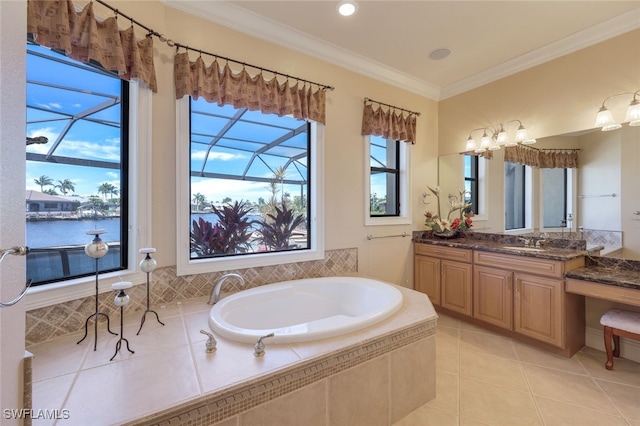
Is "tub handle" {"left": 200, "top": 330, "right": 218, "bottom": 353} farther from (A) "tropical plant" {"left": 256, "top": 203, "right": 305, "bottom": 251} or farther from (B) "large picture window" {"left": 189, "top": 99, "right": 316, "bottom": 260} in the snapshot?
(A) "tropical plant" {"left": 256, "top": 203, "right": 305, "bottom": 251}

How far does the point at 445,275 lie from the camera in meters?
3.09

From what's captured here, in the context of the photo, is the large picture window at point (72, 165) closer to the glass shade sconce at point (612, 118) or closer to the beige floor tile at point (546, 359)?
the beige floor tile at point (546, 359)

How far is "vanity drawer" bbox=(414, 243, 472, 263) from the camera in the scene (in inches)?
114

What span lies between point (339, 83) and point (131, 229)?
235 centimetres

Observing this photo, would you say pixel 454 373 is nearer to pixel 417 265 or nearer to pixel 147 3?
pixel 417 265

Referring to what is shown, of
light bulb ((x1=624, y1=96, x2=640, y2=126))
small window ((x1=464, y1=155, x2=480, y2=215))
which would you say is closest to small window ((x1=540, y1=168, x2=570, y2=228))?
light bulb ((x1=624, y1=96, x2=640, y2=126))

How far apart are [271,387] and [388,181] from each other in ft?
9.08

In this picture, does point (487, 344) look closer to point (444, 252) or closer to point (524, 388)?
point (524, 388)

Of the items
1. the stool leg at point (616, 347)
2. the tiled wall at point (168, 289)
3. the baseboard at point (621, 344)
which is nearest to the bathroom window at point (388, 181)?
the tiled wall at point (168, 289)

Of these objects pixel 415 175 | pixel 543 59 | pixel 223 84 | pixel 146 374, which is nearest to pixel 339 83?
pixel 223 84

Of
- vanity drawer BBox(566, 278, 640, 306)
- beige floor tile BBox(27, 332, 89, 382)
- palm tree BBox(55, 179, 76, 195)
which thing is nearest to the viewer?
beige floor tile BBox(27, 332, 89, 382)

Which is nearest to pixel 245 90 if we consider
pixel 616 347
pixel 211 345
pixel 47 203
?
pixel 47 203

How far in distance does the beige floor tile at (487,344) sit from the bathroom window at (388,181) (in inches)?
55.0

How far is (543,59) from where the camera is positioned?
2688 mm
